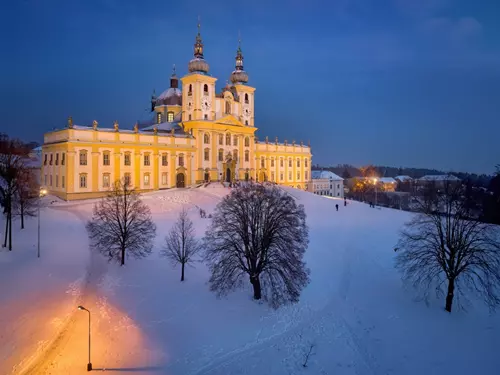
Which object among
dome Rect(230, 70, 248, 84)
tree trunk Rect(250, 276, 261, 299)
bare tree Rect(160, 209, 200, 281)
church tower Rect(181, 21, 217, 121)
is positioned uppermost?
dome Rect(230, 70, 248, 84)

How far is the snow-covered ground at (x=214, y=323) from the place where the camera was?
18094 millimetres

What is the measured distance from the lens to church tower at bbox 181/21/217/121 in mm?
63219

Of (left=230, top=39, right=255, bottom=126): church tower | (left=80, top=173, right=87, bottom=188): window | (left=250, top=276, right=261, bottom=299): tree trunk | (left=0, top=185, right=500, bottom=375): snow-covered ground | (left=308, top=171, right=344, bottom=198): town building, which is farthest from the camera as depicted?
(left=308, top=171, right=344, bottom=198): town building

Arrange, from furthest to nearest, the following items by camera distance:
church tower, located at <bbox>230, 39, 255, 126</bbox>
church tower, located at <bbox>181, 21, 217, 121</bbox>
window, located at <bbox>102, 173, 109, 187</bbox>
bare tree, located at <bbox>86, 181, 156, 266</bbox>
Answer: church tower, located at <bbox>230, 39, 255, 126</bbox>
church tower, located at <bbox>181, 21, 217, 121</bbox>
window, located at <bbox>102, 173, 109, 187</bbox>
bare tree, located at <bbox>86, 181, 156, 266</bbox>

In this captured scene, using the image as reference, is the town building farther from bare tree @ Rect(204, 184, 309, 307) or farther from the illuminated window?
bare tree @ Rect(204, 184, 309, 307)

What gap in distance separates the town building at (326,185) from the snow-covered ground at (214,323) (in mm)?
60157

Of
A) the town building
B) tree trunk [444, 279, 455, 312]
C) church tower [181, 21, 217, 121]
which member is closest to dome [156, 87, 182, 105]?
church tower [181, 21, 217, 121]

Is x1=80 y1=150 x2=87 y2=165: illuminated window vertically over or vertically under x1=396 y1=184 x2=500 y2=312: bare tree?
over

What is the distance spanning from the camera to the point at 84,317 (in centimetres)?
2092

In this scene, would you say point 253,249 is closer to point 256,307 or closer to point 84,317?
point 256,307

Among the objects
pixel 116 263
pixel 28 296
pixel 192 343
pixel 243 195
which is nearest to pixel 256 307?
pixel 192 343

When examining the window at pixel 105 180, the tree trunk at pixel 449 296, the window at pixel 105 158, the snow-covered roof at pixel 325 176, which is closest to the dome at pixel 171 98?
the window at pixel 105 158

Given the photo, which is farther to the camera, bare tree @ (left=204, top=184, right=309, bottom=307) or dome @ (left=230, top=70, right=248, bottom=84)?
dome @ (left=230, top=70, right=248, bottom=84)

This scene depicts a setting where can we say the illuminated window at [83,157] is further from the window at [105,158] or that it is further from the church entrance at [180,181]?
the church entrance at [180,181]
